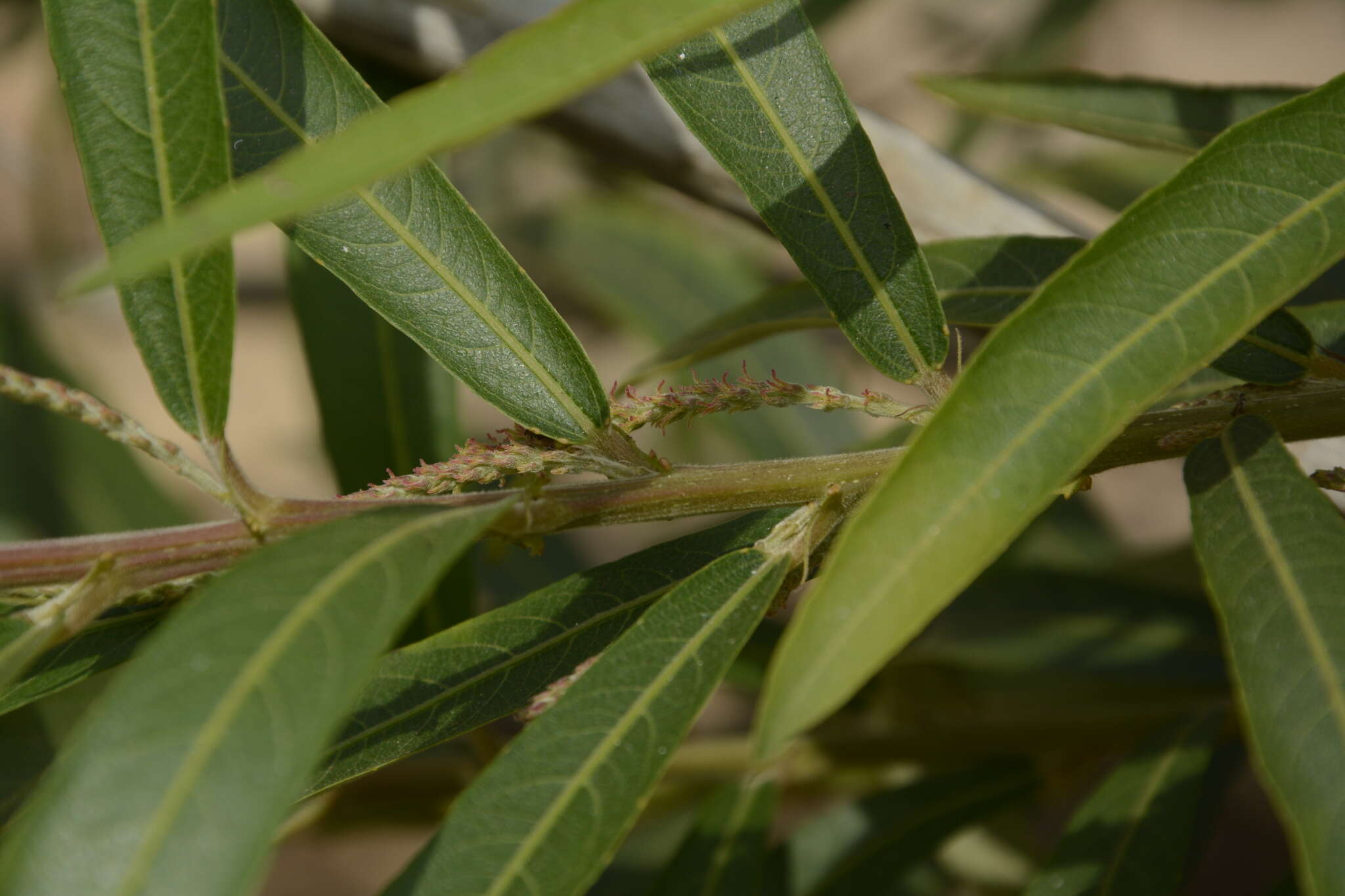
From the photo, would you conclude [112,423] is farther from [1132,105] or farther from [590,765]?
[1132,105]

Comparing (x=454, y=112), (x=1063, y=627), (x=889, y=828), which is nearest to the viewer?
(x=454, y=112)

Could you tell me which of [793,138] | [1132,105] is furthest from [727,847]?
[1132,105]

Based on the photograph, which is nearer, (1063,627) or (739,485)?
(739,485)

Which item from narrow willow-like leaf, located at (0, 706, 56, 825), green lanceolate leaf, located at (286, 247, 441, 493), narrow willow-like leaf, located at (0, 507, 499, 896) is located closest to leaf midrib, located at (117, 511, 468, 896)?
narrow willow-like leaf, located at (0, 507, 499, 896)

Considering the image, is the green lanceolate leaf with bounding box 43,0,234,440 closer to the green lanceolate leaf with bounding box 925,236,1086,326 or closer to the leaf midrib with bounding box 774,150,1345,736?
the leaf midrib with bounding box 774,150,1345,736

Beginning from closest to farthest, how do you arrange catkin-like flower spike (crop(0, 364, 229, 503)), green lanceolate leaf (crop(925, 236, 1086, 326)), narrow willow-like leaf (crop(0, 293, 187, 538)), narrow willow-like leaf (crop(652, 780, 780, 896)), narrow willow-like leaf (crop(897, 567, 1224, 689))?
1. catkin-like flower spike (crop(0, 364, 229, 503))
2. green lanceolate leaf (crop(925, 236, 1086, 326))
3. narrow willow-like leaf (crop(652, 780, 780, 896))
4. narrow willow-like leaf (crop(897, 567, 1224, 689))
5. narrow willow-like leaf (crop(0, 293, 187, 538))

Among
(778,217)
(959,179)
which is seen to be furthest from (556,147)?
(778,217)

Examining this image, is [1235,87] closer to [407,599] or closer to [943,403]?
[943,403]
